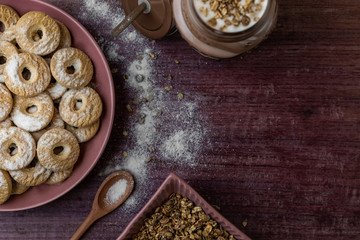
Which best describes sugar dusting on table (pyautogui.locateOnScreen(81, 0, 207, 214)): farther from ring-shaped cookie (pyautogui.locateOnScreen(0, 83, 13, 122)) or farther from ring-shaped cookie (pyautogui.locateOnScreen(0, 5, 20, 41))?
ring-shaped cookie (pyautogui.locateOnScreen(0, 83, 13, 122))

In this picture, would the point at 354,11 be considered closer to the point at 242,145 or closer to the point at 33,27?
the point at 242,145

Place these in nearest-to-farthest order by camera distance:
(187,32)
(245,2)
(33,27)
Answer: (245,2)
(187,32)
(33,27)

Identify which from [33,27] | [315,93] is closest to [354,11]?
[315,93]

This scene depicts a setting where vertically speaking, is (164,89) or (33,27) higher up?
(33,27)

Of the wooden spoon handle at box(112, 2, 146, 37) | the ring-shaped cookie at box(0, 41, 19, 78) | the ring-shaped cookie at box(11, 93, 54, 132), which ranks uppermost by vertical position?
the ring-shaped cookie at box(0, 41, 19, 78)

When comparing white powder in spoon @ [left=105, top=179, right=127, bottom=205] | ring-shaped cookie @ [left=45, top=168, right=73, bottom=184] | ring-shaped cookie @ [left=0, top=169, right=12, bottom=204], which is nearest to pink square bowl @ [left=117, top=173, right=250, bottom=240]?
white powder in spoon @ [left=105, top=179, right=127, bottom=205]
